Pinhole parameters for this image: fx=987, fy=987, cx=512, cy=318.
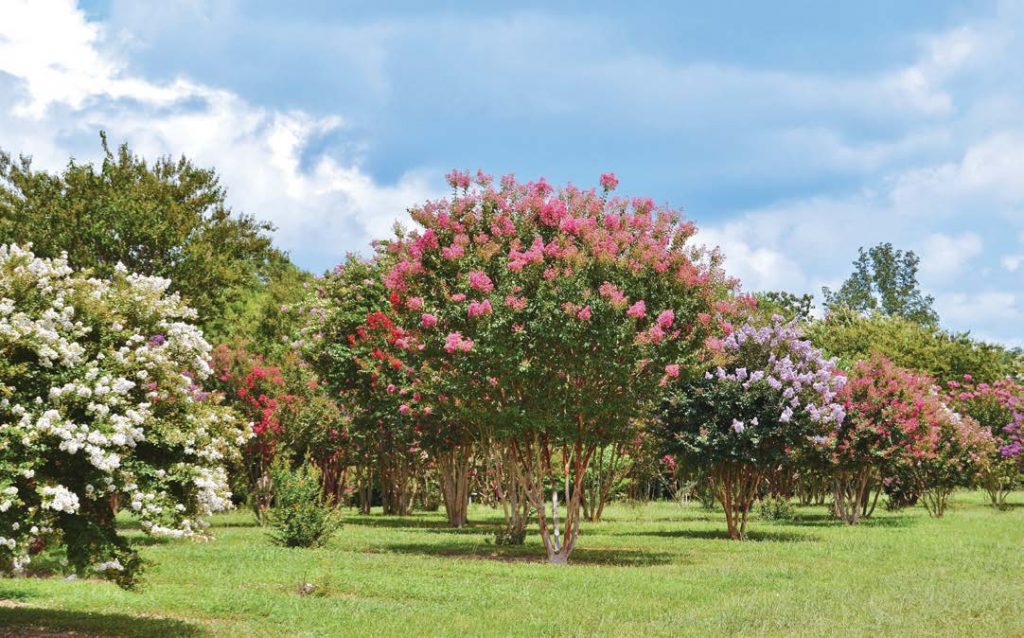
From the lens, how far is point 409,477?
124 feet

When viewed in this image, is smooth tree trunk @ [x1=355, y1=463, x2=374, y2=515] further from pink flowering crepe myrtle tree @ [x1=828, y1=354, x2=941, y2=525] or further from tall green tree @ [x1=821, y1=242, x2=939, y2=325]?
tall green tree @ [x1=821, y1=242, x2=939, y2=325]

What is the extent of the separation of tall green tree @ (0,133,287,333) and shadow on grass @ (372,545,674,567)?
1423 cm

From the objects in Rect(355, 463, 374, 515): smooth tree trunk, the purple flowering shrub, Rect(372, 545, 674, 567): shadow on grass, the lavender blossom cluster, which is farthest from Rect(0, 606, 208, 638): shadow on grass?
Rect(355, 463, 374, 515): smooth tree trunk

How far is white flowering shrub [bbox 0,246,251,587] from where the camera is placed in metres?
9.19

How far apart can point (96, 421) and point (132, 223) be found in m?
24.1

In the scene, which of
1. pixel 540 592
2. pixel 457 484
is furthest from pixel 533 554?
pixel 457 484

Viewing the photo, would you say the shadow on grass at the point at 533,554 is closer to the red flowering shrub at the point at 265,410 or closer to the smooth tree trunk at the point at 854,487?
the red flowering shrub at the point at 265,410

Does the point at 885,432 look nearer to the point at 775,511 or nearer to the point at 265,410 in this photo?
the point at 775,511

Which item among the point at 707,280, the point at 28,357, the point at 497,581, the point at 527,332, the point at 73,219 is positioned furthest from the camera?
the point at 73,219

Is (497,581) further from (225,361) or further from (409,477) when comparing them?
(409,477)

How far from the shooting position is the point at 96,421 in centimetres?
941

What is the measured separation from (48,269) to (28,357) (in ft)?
3.27

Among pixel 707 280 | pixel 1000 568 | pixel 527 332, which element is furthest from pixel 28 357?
pixel 1000 568

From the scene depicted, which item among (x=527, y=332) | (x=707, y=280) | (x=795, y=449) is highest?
(x=707, y=280)
